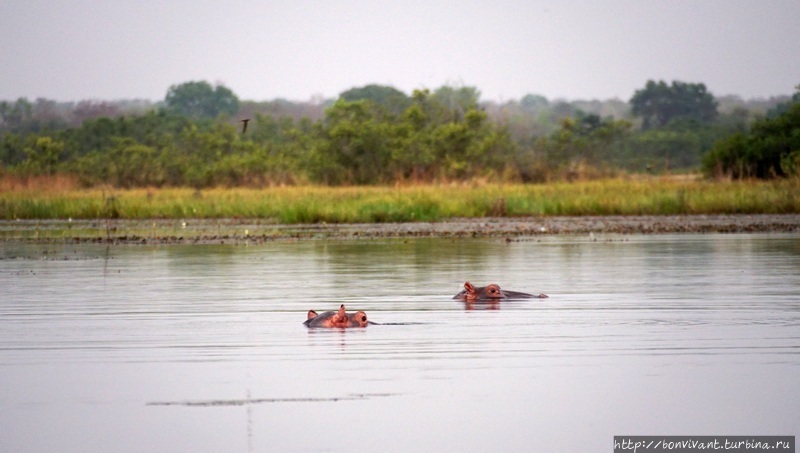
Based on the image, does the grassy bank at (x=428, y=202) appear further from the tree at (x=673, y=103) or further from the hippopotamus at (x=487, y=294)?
the tree at (x=673, y=103)

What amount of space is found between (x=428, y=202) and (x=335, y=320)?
2158 cm

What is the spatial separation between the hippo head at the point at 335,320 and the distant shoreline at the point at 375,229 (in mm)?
15305

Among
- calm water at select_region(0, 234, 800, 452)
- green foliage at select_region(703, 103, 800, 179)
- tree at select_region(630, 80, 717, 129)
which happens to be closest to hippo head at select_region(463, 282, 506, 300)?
calm water at select_region(0, 234, 800, 452)

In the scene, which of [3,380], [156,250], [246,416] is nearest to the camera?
[246,416]

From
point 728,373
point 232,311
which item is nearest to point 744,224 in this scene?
point 232,311

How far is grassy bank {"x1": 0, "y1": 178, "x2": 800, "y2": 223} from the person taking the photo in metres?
33.1

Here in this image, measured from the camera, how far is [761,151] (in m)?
41.6

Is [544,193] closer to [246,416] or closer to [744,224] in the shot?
[744,224]

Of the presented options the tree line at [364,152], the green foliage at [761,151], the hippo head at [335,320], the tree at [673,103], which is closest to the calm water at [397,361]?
the hippo head at [335,320]

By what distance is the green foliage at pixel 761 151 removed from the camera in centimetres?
4044

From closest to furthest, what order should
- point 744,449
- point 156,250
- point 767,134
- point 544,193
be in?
point 744,449
point 156,250
point 544,193
point 767,134

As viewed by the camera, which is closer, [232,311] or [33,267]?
[232,311]

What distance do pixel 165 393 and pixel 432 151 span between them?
135 ft

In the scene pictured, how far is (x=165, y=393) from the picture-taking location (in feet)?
28.6
